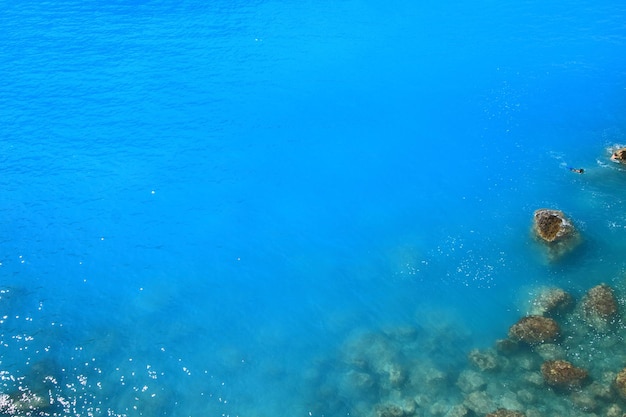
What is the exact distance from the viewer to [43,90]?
90.2 ft

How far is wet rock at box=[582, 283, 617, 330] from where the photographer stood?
607 inches

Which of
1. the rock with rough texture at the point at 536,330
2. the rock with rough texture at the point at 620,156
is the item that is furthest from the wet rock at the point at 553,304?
the rock with rough texture at the point at 620,156

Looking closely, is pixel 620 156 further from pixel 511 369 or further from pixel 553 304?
pixel 511 369

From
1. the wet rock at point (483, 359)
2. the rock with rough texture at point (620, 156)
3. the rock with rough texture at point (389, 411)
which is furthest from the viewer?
the rock with rough texture at point (620, 156)

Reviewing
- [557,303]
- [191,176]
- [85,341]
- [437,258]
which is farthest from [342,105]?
[85,341]

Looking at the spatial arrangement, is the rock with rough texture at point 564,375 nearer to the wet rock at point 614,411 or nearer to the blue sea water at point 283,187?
the wet rock at point 614,411

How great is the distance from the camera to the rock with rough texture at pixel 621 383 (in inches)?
541

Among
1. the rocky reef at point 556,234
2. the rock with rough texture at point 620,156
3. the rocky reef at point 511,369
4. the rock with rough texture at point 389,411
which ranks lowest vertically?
the rock with rough texture at point 389,411

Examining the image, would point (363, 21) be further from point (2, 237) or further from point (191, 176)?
point (2, 237)

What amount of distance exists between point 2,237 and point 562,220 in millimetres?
21592

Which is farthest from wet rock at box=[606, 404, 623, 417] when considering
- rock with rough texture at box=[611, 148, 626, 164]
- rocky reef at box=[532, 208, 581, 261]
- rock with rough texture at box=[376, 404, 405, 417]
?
rock with rough texture at box=[611, 148, 626, 164]

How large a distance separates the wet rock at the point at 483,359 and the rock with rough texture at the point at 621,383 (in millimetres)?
3167

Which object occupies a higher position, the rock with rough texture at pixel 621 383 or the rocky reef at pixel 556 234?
the rocky reef at pixel 556 234

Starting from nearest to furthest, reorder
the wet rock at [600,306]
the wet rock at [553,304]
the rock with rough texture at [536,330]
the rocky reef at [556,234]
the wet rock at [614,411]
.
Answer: the wet rock at [614,411] < the rock with rough texture at [536,330] < the wet rock at [600,306] < the wet rock at [553,304] < the rocky reef at [556,234]
